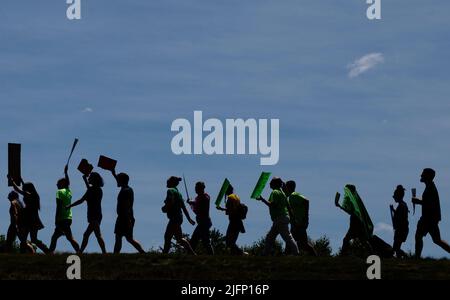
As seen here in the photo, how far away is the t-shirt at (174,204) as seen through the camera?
96.1ft

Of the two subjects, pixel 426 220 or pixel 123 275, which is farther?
pixel 426 220

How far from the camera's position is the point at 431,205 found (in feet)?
91.8

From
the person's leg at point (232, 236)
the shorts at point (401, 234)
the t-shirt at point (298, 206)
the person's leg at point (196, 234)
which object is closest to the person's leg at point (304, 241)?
the t-shirt at point (298, 206)

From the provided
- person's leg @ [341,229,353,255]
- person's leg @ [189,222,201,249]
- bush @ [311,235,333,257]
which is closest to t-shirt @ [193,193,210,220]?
person's leg @ [189,222,201,249]

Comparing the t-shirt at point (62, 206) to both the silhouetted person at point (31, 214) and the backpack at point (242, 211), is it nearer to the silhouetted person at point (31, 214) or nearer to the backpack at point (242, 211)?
the silhouetted person at point (31, 214)

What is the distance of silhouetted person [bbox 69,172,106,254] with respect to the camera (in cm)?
2909

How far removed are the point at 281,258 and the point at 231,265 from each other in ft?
4.95

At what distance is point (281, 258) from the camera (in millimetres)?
27047

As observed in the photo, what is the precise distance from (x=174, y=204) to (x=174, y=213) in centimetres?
21

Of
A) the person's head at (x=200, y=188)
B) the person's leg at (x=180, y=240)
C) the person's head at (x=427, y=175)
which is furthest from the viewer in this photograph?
the person's head at (x=200, y=188)

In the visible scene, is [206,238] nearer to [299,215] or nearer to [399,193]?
[299,215]
